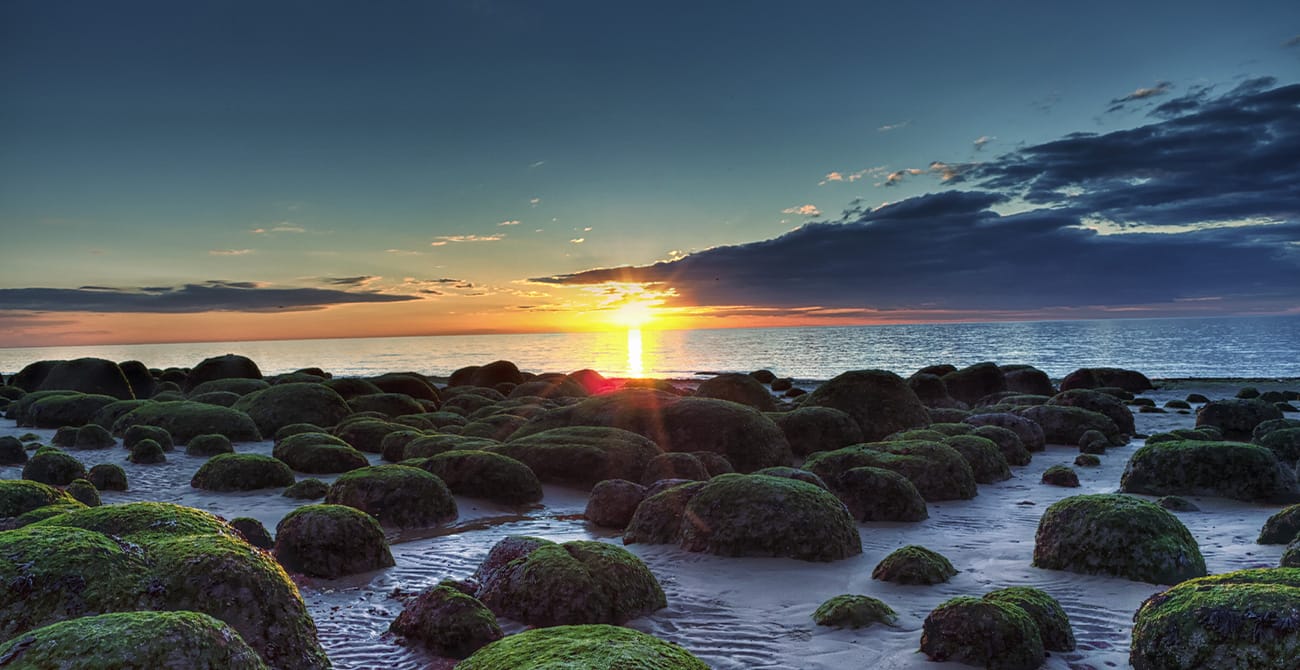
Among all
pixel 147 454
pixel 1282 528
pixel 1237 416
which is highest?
pixel 1282 528

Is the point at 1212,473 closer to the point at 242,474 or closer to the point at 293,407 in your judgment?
the point at 242,474

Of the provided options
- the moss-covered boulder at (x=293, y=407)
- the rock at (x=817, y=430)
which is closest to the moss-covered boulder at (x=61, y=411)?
the moss-covered boulder at (x=293, y=407)

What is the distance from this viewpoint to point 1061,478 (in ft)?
54.8

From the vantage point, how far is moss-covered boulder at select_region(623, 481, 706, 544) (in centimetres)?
1129

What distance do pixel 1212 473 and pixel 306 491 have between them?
691 inches

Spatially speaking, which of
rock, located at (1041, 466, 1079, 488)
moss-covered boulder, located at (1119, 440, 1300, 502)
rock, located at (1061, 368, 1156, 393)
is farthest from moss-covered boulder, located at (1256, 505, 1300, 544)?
rock, located at (1061, 368, 1156, 393)

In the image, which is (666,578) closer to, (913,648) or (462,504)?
(913,648)

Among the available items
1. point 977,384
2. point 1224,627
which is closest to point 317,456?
point 1224,627

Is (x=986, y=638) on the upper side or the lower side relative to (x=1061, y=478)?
upper

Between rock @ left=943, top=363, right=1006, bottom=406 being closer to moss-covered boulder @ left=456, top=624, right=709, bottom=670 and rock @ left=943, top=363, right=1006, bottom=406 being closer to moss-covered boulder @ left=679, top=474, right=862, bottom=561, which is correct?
moss-covered boulder @ left=679, top=474, right=862, bottom=561

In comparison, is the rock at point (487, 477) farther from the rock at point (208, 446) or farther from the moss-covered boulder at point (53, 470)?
the rock at point (208, 446)

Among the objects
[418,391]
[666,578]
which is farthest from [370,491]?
[418,391]

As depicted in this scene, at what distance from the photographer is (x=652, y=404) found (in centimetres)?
2045

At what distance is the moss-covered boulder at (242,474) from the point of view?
48.6 ft
